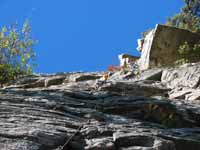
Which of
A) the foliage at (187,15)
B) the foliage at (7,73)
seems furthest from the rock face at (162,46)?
the foliage at (187,15)

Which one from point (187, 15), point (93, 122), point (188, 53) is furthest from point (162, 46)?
point (93, 122)

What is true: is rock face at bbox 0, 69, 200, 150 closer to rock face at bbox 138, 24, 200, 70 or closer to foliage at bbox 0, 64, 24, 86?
rock face at bbox 138, 24, 200, 70

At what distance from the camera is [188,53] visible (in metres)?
26.3

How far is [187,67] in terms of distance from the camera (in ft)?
72.4

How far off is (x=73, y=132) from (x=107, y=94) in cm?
458

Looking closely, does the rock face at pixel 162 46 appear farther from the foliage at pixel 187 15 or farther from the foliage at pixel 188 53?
the foliage at pixel 187 15

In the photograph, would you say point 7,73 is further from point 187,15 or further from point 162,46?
point 187,15

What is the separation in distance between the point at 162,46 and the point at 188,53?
1239mm

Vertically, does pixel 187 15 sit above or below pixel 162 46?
above

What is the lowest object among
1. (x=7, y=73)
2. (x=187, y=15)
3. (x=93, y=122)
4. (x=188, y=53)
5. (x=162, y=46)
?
(x=93, y=122)

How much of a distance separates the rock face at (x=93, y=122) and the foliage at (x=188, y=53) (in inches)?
382

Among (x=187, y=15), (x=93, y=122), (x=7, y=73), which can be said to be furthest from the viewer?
(x=187, y=15)

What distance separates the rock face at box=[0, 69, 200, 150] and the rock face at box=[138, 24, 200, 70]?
9914 millimetres

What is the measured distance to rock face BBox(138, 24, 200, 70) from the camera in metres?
26.4
